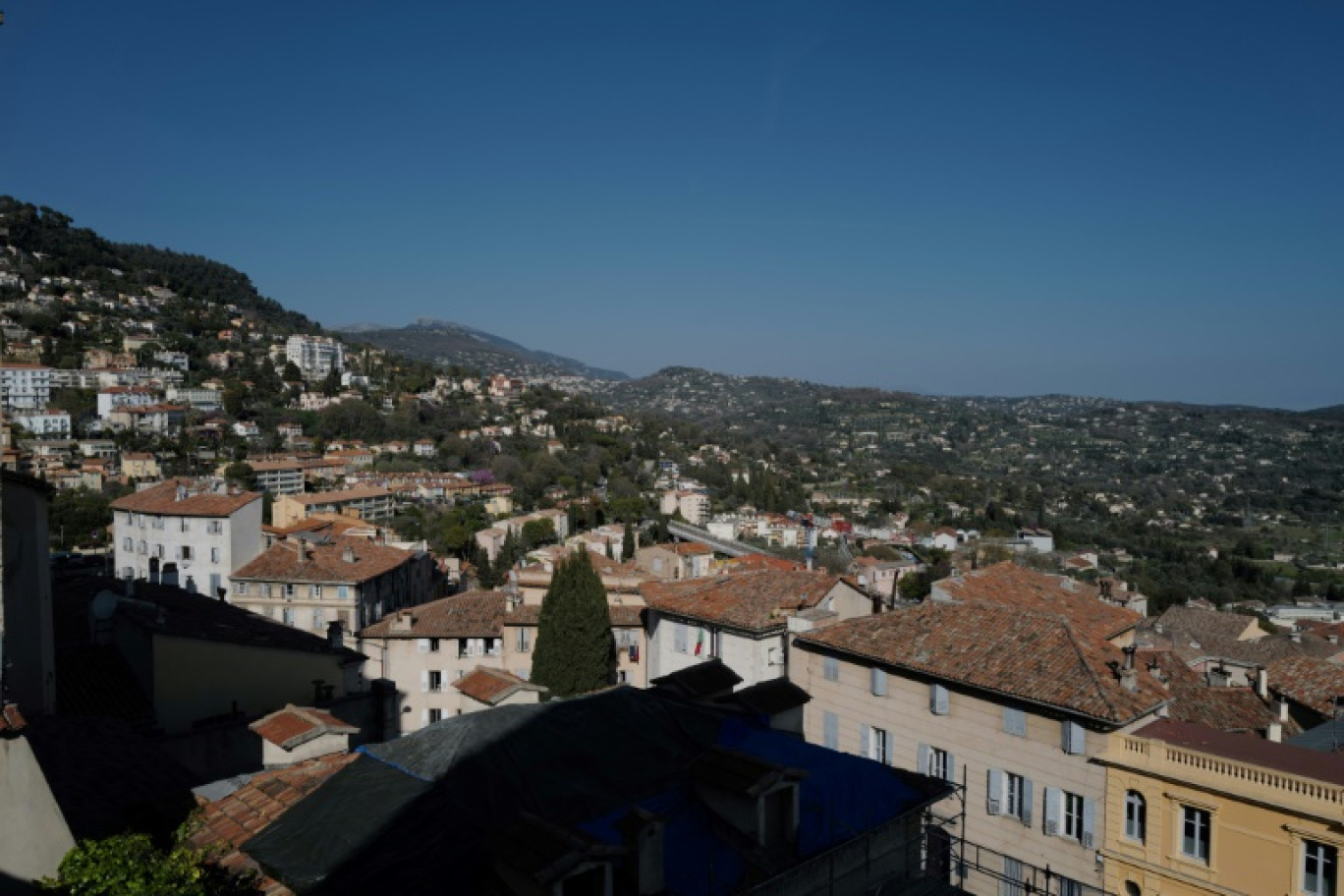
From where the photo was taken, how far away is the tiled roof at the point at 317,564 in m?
37.6

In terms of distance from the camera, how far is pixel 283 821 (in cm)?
697

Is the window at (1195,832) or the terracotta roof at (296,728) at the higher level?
the terracotta roof at (296,728)

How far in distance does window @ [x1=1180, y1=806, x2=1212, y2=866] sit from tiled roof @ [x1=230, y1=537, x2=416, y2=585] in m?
30.3

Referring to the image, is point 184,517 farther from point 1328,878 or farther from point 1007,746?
point 1328,878

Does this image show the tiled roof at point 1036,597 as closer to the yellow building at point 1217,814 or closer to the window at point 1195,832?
the yellow building at point 1217,814

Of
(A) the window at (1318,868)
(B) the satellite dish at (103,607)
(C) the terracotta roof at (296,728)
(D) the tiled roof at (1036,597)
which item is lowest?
(A) the window at (1318,868)

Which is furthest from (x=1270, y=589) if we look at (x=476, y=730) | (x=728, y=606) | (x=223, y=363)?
(x=223, y=363)

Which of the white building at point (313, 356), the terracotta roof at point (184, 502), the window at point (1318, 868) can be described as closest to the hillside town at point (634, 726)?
the window at point (1318, 868)

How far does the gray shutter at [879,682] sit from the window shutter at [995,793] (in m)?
2.67

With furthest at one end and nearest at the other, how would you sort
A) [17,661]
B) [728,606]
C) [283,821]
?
[728,606]
[17,661]
[283,821]

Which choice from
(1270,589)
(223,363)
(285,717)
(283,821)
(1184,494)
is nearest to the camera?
(283,821)

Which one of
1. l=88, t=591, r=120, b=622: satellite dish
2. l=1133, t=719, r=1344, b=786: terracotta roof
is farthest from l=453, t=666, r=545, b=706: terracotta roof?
l=1133, t=719, r=1344, b=786: terracotta roof

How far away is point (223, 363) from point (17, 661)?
142 m

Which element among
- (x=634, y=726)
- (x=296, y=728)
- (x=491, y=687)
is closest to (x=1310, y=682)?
(x=634, y=726)
